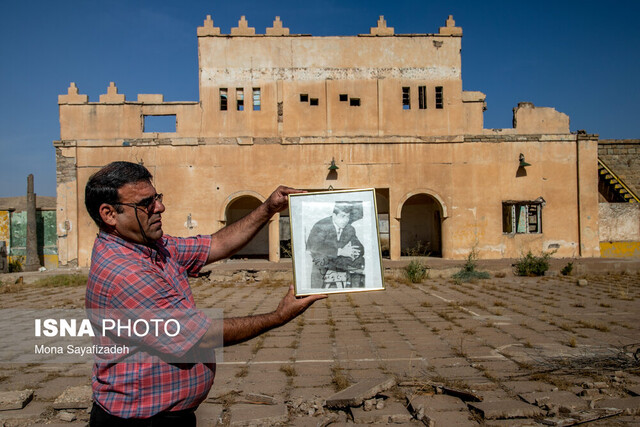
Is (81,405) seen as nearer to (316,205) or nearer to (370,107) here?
(316,205)

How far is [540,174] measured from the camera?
20.0 metres

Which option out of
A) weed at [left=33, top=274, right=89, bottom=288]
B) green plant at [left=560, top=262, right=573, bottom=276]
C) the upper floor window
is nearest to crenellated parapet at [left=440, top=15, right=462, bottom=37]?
the upper floor window

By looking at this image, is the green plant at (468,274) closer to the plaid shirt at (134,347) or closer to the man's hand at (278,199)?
the man's hand at (278,199)

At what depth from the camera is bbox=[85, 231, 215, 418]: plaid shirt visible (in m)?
2.03

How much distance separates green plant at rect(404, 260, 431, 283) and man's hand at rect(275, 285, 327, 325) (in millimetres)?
12814

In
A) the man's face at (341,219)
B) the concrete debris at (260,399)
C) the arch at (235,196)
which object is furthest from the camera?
the arch at (235,196)

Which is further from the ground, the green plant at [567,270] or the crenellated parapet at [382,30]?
the crenellated parapet at [382,30]

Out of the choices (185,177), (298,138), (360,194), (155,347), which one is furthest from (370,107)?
(155,347)

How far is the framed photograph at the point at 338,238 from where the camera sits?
115 inches

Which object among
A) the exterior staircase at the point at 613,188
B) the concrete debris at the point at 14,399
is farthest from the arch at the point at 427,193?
the concrete debris at the point at 14,399

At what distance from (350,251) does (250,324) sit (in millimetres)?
1035

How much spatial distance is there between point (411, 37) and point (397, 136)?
167 inches

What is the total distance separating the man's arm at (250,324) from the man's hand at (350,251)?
0.57 meters

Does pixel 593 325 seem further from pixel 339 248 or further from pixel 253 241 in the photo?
pixel 253 241
